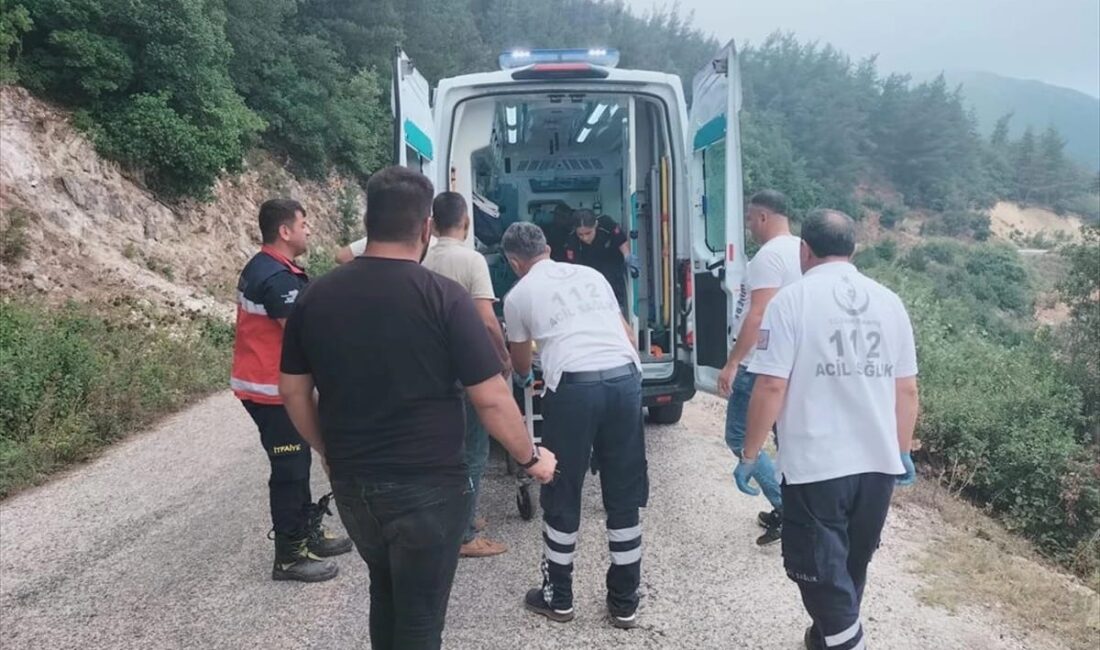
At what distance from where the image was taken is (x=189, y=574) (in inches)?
146

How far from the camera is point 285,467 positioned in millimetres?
3381

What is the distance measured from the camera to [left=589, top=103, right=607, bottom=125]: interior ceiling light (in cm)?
599

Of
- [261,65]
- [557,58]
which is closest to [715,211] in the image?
[557,58]

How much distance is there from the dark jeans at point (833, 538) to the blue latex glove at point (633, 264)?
3157 millimetres

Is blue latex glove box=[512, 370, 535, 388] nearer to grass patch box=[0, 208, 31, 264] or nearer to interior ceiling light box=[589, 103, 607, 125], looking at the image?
interior ceiling light box=[589, 103, 607, 125]

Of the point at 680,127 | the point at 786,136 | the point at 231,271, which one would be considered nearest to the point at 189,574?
the point at 680,127

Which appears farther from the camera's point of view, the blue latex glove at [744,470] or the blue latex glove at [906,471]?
the blue latex glove at [744,470]

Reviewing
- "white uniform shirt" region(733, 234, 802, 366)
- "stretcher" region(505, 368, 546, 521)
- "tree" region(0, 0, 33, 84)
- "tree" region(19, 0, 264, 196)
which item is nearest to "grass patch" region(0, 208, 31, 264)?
"tree" region(0, 0, 33, 84)

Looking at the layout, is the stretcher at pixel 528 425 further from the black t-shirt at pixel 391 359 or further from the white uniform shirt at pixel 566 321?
the black t-shirt at pixel 391 359

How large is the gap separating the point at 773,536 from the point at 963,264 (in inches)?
1782

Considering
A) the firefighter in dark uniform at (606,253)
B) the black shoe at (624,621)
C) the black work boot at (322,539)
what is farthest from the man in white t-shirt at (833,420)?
the firefighter in dark uniform at (606,253)

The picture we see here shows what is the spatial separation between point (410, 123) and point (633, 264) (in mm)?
1970

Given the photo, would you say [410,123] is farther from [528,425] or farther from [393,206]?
[393,206]

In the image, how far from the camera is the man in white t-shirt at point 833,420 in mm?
2352
